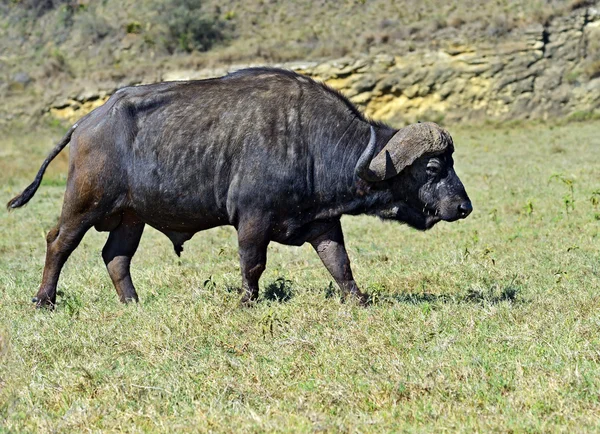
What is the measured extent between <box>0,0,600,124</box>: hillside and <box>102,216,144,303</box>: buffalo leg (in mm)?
24187

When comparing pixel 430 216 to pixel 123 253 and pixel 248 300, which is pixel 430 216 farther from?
pixel 123 253

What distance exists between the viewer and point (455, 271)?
29.3 feet

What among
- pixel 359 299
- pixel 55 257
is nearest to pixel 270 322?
pixel 359 299

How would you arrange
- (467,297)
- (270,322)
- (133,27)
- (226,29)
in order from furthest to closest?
(133,27)
(226,29)
(467,297)
(270,322)

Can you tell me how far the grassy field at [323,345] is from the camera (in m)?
4.81

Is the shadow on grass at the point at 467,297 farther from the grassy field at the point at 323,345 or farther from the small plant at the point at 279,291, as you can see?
the small plant at the point at 279,291

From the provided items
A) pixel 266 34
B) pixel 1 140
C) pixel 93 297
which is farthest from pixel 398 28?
pixel 93 297

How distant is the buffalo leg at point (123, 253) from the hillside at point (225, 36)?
24187mm

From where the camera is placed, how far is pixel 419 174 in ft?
24.7

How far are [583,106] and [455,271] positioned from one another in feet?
77.6

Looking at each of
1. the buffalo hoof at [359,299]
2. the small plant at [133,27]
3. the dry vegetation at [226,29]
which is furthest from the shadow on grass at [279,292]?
the small plant at [133,27]

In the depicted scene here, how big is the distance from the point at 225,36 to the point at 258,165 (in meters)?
33.6

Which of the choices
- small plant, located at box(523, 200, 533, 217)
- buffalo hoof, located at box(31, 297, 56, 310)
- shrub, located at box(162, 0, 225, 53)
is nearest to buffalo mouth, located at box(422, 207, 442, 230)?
buffalo hoof, located at box(31, 297, 56, 310)

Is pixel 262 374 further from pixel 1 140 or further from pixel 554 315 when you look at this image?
pixel 1 140
